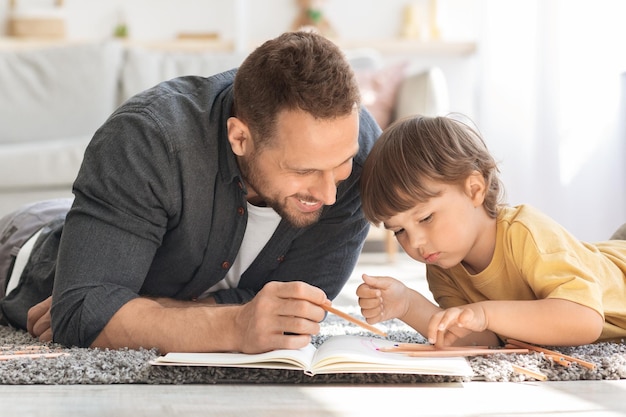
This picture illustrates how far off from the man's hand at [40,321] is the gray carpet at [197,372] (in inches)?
11.1

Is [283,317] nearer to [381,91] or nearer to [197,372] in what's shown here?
[197,372]

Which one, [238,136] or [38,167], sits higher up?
[238,136]

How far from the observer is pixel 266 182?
5.60 feet

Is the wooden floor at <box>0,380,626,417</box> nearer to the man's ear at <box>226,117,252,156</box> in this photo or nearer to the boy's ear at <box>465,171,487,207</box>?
the boy's ear at <box>465,171,487,207</box>

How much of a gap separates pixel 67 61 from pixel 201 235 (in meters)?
2.77

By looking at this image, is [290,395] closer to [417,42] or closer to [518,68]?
[518,68]

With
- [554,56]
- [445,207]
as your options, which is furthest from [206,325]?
[554,56]

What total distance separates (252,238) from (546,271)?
60 cm

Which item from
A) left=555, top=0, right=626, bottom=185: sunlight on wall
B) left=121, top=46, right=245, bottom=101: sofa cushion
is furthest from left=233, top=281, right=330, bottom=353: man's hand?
left=121, top=46, right=245, bottom=101: sofa cushion

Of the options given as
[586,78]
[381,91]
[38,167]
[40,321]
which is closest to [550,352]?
[40,321]

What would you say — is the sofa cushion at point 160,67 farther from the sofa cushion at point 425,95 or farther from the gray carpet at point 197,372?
the gray carpet at point 197,372

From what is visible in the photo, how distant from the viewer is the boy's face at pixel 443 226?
1.65 meters

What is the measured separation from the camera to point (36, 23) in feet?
18.0

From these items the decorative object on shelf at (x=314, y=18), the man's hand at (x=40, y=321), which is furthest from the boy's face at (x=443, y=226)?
the decorative object on shelf at (x=314, y=18)
